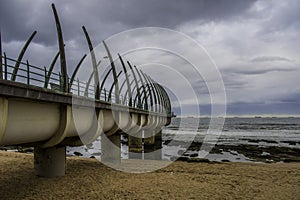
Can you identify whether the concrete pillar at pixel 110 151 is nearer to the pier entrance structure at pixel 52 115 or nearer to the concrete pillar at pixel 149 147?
the pier entrance structure at pixel 52 115

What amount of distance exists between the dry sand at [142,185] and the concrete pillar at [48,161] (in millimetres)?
423

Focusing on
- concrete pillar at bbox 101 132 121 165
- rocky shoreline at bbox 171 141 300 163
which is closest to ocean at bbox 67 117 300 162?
rocky shoreline at bbox 171 141 300 163

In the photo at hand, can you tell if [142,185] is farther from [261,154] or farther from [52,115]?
[261,154]

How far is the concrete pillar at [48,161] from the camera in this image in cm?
1293

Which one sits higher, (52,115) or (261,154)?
(52,115)

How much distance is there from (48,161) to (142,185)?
174 inches

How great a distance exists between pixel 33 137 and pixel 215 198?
6.73 meters

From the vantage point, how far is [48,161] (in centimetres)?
1298

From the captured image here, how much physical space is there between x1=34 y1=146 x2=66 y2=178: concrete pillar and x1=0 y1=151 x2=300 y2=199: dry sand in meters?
0.42

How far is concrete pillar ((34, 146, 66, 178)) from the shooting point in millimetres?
12930

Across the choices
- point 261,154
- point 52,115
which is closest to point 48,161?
point 52,115

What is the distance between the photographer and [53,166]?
13.1 metres

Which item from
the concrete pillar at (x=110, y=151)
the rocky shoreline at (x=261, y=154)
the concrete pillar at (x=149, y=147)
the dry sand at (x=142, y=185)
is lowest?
the rocky shoreline at (x=261, y=154)

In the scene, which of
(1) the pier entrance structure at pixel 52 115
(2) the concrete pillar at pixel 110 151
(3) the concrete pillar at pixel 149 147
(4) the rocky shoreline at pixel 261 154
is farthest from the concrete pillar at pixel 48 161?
(3) the concrete pillar at pixel 149 147
